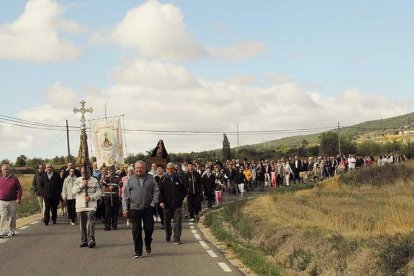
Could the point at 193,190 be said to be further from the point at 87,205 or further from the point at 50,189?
the point at 87,205

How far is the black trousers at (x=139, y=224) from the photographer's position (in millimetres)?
13195

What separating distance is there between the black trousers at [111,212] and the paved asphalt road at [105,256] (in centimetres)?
68

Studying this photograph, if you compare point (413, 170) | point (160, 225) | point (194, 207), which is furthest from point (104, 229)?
Answer: point (413, 170)

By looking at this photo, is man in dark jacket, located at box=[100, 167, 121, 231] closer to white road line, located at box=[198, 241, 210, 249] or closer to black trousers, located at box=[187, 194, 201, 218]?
black trousers, located at box=[187, 194, 201, 218]

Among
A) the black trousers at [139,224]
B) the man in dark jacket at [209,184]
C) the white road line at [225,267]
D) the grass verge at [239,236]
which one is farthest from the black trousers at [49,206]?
the white road line at [225,267]

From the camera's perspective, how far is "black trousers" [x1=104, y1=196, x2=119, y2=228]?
1907cm

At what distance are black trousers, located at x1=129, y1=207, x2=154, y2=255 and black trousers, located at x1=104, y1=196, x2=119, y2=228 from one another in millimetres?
5508

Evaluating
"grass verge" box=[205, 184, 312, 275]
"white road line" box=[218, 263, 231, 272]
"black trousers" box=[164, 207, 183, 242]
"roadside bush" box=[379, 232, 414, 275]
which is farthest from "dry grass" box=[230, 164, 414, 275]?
"black trousers" box=[164, 207, 183, 242]

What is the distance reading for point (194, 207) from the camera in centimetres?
2216

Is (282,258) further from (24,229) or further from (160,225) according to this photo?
(24,229)

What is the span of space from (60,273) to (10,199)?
22.0 ft

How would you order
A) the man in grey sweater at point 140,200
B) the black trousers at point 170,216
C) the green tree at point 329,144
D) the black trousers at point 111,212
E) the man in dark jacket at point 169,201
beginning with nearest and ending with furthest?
the man in grey sweater at point 140,200
the black trousers at point 170,216
the man in dark jacket at point 169,201
the black trousers at point 111,212
the green tree at point 329,144

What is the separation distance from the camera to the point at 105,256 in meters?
13.4

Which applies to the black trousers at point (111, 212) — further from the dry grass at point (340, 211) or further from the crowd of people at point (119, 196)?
the dry grass at point (340, 211)
